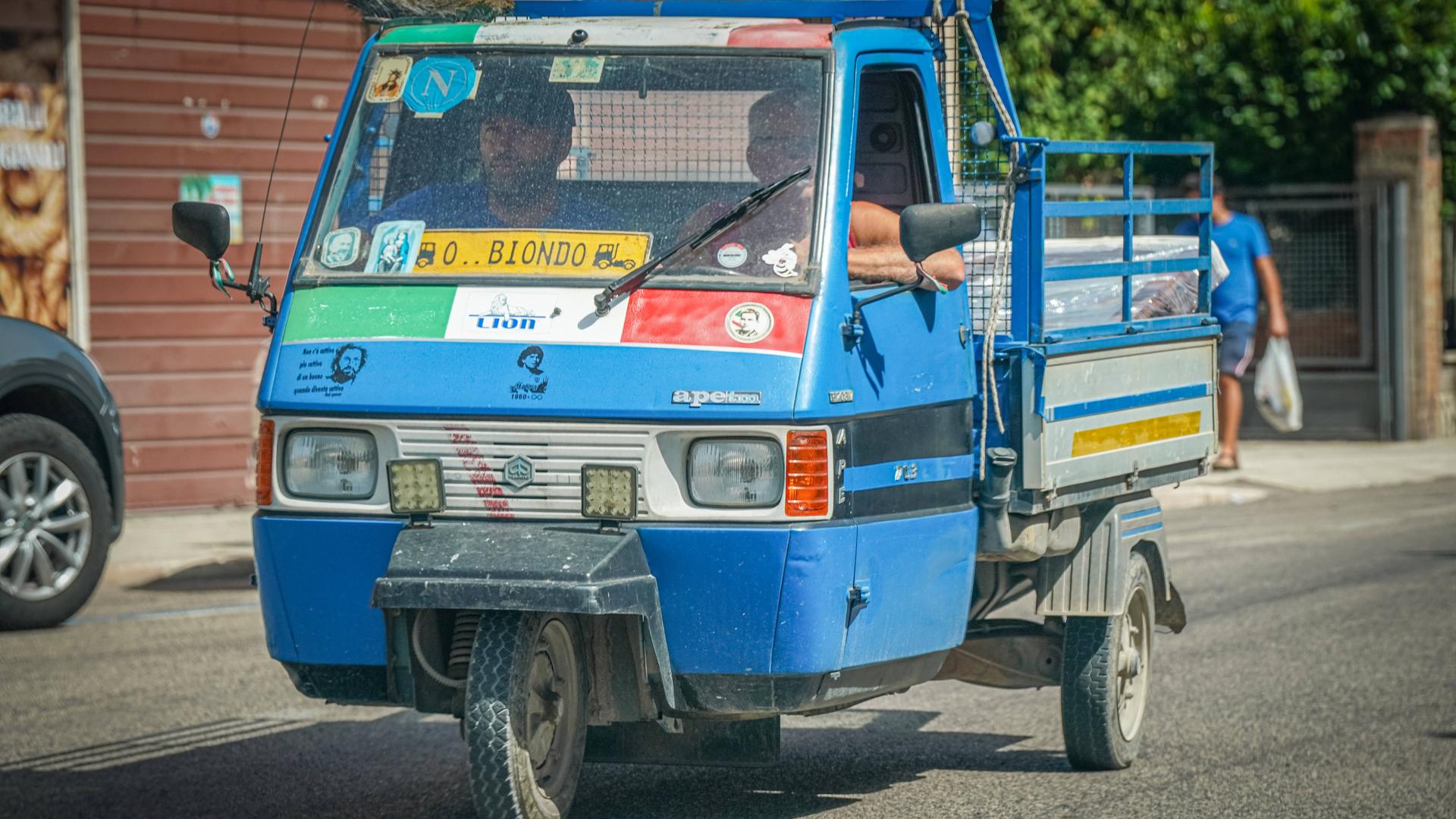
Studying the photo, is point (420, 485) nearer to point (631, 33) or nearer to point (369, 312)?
point (369, 312)

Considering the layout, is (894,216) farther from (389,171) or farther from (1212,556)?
(1212,556)

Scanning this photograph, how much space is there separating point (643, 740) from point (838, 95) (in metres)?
1.84

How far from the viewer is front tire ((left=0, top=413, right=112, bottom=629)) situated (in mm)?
9242

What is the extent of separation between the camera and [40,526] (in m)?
9.32

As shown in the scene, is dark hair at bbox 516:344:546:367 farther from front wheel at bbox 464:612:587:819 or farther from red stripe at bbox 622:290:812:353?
front wheel at bbox 464:612:587:819

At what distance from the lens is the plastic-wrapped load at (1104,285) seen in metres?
6.34

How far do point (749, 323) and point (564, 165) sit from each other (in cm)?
85

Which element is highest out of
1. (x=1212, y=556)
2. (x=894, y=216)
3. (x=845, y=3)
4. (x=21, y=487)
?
(x=845, y=3)

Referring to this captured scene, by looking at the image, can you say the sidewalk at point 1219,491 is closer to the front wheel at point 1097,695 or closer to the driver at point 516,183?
the front wheel at point 1097,695

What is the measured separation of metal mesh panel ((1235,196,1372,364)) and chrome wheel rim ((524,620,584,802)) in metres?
15.0

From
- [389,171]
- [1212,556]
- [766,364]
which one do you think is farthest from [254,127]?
[766,364]

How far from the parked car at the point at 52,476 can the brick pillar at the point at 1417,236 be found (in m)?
12.9

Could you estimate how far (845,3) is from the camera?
20.0 ft

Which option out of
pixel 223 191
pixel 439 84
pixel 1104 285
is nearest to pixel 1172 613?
pixel 1104 285
